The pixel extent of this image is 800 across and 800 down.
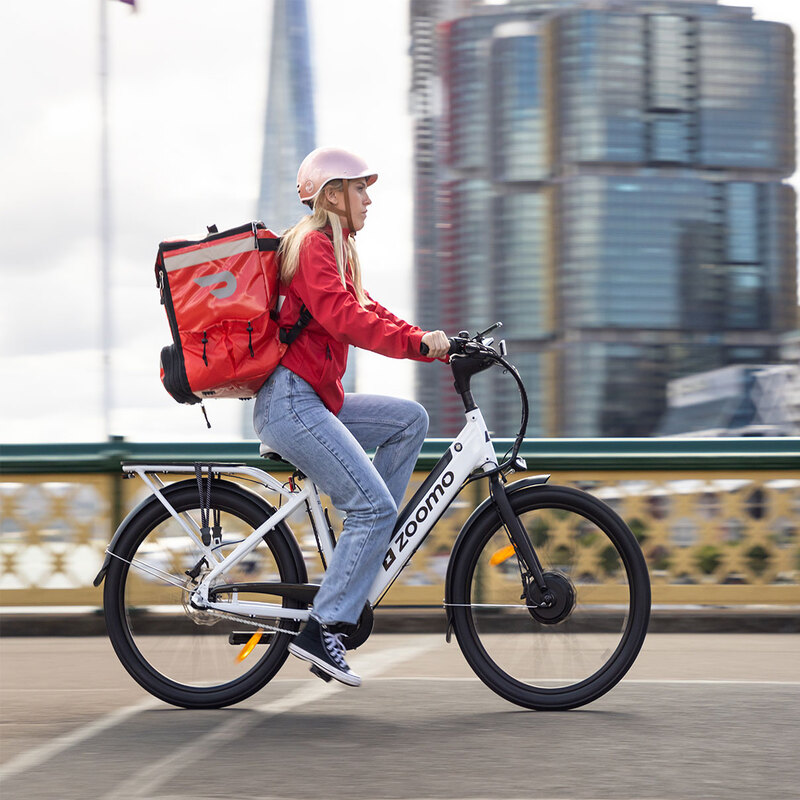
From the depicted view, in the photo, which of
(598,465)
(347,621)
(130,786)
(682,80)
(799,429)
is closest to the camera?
(130,786)

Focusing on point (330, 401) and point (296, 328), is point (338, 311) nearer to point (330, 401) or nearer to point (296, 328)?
point (296, 328)

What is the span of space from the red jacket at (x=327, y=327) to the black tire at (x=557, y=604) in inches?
27.7

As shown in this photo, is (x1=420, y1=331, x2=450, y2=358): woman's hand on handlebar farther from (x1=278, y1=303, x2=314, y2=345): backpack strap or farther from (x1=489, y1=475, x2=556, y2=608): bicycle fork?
(x1=489, y1=475, x2=556, y2=608): bicycle fork

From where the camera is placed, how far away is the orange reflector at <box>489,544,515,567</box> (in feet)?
14.5

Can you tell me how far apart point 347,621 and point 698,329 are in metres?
75.3

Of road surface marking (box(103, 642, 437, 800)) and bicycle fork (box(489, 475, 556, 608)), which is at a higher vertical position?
bicycle fork (box(489, 475, 556, 608))

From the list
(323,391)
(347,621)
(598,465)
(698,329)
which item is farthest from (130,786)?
(698,329)

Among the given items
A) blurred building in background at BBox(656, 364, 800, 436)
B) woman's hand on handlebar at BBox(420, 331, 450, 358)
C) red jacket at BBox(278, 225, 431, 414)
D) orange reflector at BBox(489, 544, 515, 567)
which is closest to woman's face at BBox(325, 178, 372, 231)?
red jacket at BBox(278, 225, 431, 414)

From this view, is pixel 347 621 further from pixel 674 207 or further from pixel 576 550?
pixel 674 207

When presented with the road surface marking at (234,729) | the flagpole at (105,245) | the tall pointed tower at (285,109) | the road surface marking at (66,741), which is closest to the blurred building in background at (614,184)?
the tall pointed tower at (285,109)

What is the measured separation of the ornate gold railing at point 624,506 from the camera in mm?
7059

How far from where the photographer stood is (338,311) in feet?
13.7

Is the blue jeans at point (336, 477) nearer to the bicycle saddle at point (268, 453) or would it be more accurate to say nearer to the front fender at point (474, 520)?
the bicycle saddle at point (268, 453)

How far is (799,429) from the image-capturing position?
66.2m
